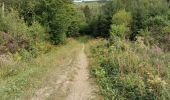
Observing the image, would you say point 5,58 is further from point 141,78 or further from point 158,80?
point 158,80

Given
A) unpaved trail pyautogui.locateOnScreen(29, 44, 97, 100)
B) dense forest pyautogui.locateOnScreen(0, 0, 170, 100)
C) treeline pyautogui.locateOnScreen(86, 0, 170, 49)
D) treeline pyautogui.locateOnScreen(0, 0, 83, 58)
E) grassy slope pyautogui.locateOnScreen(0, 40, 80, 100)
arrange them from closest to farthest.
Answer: unpaved trail pyautogui.locateOnScreen(29, 44, 97, 100), dense forest pyautogui.locateOnScreen(0, 0, 170, 100), grassy slope pyautogui.locateOnScreen(0, 40, 80, 100), treeline pyautogui.locateOnScreen(0, 0, 83, 58), treeline pyautogui.locateOnScreen(86, 0, 170, 49)

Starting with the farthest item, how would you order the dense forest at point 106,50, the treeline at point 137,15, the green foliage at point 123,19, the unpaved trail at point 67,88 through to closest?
the green foliage at point 123,19, the treeline at point 137,15, the dense forest at point 106,50, the unpaved trail at point 67,88

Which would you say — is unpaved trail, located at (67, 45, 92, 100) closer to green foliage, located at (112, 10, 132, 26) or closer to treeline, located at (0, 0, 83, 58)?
treeline, located at (0, 0, 83, 58)

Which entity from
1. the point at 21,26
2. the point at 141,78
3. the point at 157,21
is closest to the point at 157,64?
the point at 141,78

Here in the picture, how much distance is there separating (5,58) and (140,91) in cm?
1104

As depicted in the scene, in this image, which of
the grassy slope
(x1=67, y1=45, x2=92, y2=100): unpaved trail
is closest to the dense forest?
the grassy slope

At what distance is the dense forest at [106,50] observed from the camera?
14.4 m

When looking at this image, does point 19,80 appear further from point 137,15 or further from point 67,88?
point 137,15

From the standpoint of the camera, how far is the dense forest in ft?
47.1

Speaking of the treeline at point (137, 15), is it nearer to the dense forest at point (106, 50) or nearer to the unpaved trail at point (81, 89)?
the dense forest at point (106, 50)

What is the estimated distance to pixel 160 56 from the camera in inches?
743

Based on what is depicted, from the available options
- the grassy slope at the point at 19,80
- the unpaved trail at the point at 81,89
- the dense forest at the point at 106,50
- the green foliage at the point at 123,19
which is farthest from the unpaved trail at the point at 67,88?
the green foliage at the point at 123,19

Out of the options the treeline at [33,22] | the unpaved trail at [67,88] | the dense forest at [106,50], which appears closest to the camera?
the unpaved trail at [67,88]

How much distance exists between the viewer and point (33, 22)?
39.4 meters
